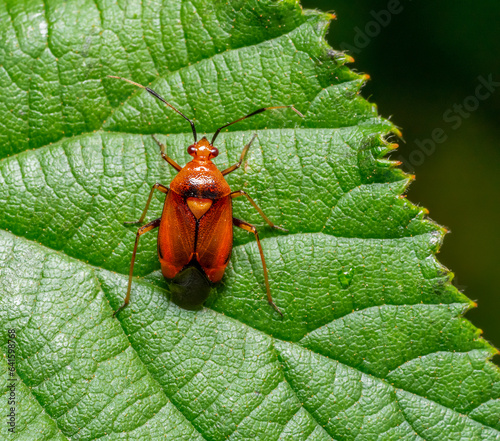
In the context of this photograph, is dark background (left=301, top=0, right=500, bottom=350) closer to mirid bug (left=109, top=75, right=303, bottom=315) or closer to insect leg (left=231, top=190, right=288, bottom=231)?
insect leg (left=231, top=190, right=288, bottom=231)

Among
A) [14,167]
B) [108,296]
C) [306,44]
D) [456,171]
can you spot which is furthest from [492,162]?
[14,167]

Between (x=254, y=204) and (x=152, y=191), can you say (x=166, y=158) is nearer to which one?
(x=152, y=191)

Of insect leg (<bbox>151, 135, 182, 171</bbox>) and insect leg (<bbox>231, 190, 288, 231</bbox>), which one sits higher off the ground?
insect leg (<bbox>151, 135, 182, 171</bbox>)

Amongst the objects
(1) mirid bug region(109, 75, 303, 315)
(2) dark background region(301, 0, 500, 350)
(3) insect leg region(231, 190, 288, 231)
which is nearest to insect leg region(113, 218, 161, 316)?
(1) mirid bug region(109, 75, 303, 315)

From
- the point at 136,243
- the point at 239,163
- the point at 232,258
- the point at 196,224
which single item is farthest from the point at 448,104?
the point at 136,243

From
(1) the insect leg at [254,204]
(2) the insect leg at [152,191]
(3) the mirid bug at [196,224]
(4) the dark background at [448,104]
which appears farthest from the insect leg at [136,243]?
(4) the dark background at [448,104]
